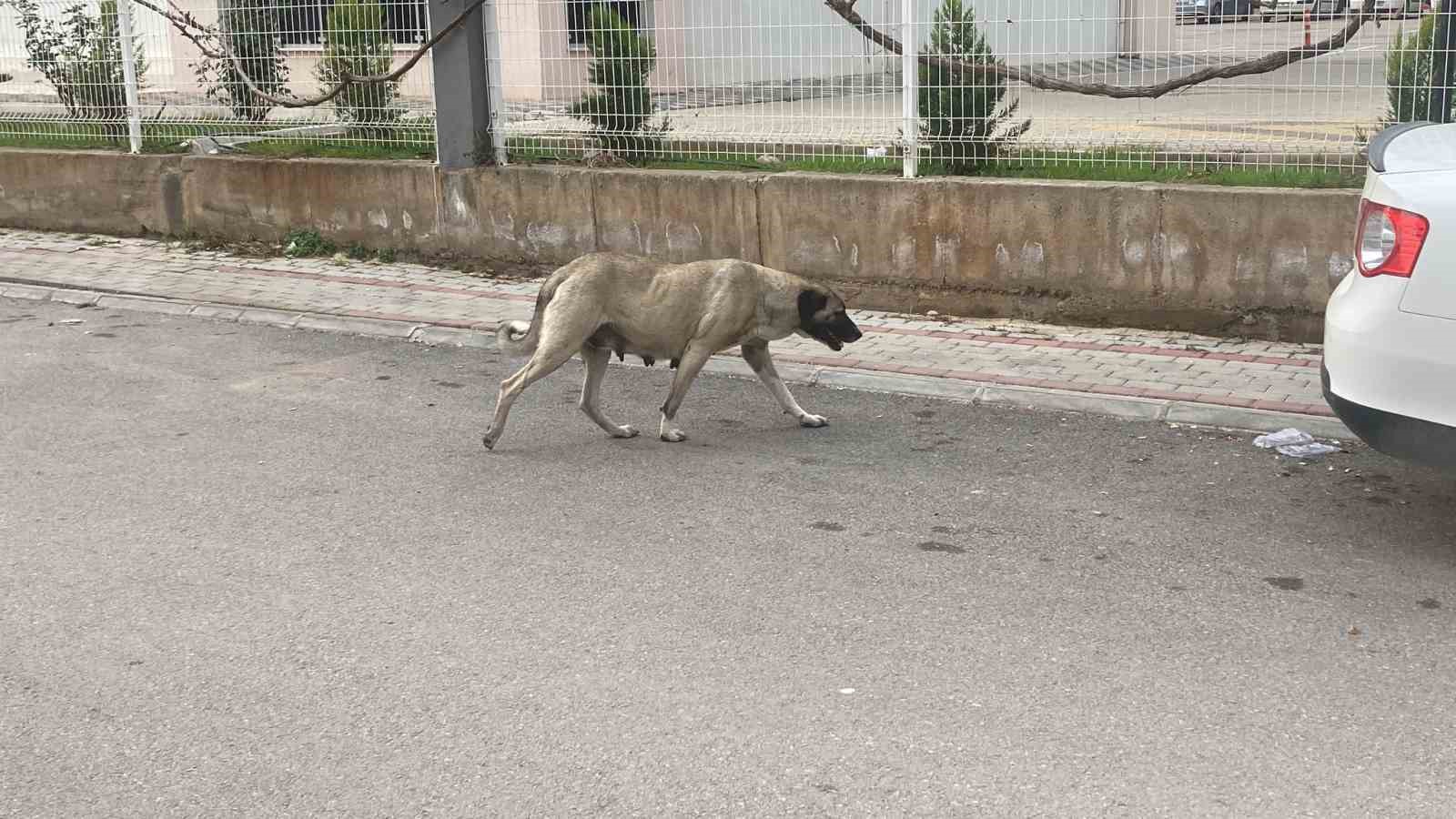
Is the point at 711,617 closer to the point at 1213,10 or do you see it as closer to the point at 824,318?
the point at 824,318

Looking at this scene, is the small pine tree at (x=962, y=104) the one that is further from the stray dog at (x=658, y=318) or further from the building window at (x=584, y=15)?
the stray dog at (x=658, y=318)

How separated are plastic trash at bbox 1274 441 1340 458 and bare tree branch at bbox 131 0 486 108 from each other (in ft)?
23.1

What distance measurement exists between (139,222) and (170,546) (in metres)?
8.46

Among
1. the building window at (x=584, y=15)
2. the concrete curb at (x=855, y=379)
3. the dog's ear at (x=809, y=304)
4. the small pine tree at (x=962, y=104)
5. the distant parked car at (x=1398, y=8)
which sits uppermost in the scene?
the building window at (x=584, y=15)

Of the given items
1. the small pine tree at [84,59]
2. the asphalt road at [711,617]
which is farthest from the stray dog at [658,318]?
the small pine tree at [84,59]

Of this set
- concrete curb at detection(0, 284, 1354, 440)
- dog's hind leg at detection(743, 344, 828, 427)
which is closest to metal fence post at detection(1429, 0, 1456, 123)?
concrete curb at detection(0, 284, 1354, 440)

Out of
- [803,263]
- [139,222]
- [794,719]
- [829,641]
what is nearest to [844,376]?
[803,263]

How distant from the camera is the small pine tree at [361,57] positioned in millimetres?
12727

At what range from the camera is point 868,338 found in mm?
9664

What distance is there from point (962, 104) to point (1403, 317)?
5.15 meters

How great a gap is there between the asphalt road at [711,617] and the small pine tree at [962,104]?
266 centimetres

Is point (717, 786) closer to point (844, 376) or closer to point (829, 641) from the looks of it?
point (829, 641)

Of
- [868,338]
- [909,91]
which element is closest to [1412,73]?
[909,91]

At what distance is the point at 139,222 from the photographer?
13633 mm
